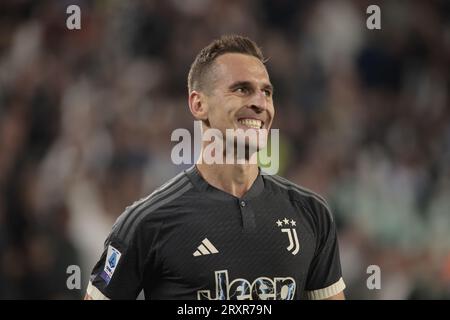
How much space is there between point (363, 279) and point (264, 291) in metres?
2.38

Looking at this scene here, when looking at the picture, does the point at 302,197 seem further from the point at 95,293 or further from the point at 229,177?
the point at 95,293

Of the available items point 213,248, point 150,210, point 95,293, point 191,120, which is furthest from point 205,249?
point 191,120

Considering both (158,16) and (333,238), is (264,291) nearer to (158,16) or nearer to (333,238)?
(333,238)

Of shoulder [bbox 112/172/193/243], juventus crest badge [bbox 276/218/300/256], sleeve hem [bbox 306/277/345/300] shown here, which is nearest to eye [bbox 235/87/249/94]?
shoulder [bbox 112/172/193/243]

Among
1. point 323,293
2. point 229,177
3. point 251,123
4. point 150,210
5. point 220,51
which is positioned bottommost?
point 323,293

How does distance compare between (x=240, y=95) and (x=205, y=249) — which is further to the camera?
(x=240, y=95)

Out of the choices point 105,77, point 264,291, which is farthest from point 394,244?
point 264,291

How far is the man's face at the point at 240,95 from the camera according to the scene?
257cm

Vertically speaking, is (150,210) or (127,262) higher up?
(150,210)

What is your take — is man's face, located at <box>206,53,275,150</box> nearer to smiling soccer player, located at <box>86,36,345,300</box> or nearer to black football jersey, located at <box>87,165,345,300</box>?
smiling soccer player, located at <box>86,36,345,300</box>

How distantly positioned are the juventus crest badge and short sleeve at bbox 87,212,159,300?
464mm

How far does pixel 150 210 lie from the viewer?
99.0 inches

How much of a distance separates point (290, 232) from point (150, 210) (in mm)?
516

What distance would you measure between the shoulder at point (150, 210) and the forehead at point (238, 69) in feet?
1.35
